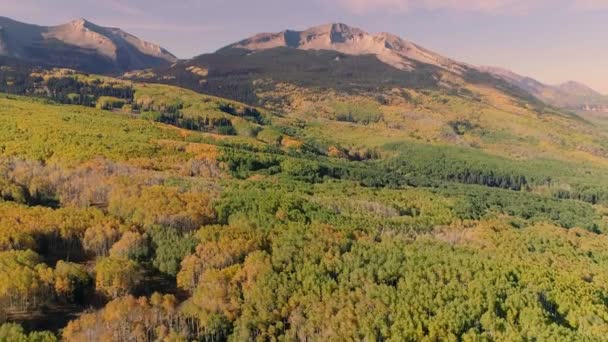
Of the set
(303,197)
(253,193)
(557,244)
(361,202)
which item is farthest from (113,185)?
(557,244)

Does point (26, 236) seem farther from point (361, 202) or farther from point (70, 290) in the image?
point (361, 202)

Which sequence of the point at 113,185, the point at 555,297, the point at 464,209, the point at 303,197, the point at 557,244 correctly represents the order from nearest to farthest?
1. the point at 555,297
2. the point at 557,244
3. the point at 113,185
4. the point at 303,197
5. the point at 464,209

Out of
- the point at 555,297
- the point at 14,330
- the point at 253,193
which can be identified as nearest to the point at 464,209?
the point at 253,193

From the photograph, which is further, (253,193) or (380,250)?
(253,193)

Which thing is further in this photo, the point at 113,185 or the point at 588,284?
the point at 113,185

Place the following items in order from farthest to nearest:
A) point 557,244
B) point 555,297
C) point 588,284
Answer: point 557,244 < point 588,284 < point 555,297

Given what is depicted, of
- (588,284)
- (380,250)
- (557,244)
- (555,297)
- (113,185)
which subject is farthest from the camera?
(113,185)

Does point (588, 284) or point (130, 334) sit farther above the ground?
point (588, 284)

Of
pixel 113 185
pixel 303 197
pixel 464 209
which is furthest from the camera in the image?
pixel 464 209

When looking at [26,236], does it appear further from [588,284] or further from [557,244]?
[557,244]
